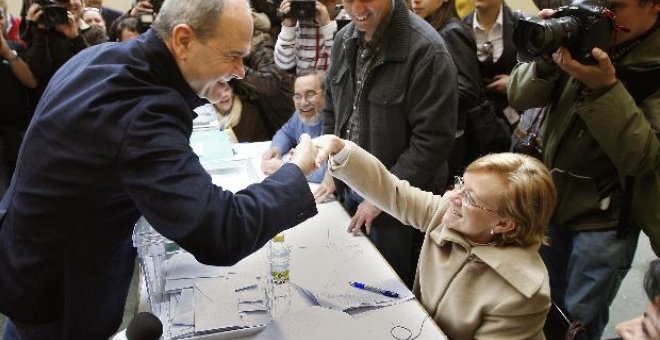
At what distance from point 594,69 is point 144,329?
1346mm

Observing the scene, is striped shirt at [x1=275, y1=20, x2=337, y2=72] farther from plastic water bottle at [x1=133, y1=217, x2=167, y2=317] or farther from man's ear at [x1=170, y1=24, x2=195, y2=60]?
man's ear at [x1=170, y1=24, x2=195, y2=60]

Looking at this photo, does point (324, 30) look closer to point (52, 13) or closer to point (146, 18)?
point (146, 18)

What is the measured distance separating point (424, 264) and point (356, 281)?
0.20 metres

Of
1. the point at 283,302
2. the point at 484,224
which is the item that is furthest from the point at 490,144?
the point at 283,302

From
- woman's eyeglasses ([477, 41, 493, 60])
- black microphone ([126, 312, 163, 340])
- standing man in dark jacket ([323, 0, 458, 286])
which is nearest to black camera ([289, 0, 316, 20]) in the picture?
standing man in dark jacket ([323, 0, 458, 286])

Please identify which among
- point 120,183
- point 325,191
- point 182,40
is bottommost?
point 325,191

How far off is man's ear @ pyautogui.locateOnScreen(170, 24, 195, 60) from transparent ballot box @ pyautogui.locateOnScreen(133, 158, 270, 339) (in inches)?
18.8

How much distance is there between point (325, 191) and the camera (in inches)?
79.9

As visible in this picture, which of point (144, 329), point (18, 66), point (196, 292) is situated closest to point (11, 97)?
point (18, 66)

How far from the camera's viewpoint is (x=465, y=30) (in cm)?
233

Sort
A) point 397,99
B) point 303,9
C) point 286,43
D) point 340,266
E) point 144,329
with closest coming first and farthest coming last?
point 144,329
point 340,266
point 397,99
point 303,9
point 286,43

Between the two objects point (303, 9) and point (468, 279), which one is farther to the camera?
point (303, 9)

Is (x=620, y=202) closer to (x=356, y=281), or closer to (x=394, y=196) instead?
(x=394, y=196)

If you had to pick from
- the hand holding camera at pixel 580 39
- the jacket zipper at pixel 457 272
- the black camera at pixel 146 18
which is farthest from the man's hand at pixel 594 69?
the black camera at pixel 146 18
